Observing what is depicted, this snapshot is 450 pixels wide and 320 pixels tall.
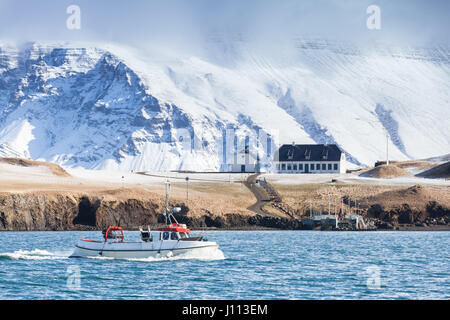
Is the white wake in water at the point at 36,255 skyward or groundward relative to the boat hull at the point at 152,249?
groundward

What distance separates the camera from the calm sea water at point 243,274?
186ft

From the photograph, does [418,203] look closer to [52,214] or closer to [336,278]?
[52,214]

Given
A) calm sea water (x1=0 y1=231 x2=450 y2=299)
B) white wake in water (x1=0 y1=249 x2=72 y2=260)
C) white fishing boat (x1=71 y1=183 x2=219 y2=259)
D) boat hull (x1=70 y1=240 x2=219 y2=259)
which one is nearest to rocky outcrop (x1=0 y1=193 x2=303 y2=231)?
calm sea water (x1=0 y1=231 x2=450 y2=299)

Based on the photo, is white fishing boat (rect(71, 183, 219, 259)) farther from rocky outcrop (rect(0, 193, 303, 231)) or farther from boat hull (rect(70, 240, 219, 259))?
rocky outcrop (rect(0, 193, 303, 231))

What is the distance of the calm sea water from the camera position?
2232 inches

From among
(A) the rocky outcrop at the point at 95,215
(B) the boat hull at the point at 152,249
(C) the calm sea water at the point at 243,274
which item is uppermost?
(A) the rocky outcrop at the point at 95,215

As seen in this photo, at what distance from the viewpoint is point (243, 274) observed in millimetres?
67312

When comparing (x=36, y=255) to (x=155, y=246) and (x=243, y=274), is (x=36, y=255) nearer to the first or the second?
(x=155, y=246)

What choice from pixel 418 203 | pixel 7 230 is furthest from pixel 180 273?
pixel 418 203

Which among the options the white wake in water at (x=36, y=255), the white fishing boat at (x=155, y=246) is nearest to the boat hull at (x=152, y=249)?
the white fishing boat at (x=155, y=246)

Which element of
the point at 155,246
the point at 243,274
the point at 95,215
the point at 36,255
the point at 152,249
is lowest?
the point at 243,274

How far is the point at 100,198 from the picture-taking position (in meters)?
138

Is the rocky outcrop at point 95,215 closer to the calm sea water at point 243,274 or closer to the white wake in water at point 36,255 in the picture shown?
the calm sea water at point 243,274

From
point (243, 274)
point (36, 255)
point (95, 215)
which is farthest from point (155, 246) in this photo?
point (95, 215)
